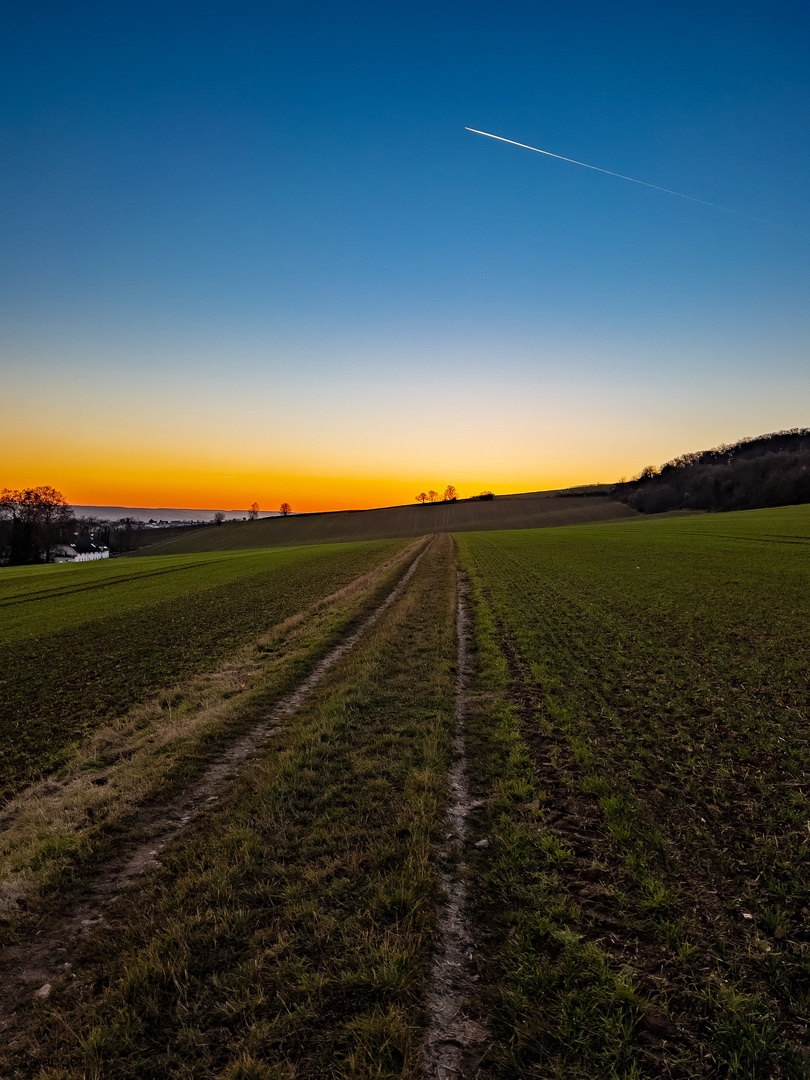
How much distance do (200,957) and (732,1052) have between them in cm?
447

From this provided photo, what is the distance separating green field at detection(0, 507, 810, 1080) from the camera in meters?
3.85

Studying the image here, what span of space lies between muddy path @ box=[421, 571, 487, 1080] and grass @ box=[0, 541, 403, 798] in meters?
7.99

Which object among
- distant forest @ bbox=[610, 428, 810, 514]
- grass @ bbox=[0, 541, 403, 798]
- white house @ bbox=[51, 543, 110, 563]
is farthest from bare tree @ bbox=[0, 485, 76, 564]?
distant forest @ bbox=[610, 428, 810, 514]

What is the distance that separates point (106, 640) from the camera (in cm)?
2055

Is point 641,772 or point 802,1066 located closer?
point 802,1066

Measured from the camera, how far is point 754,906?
200 inches

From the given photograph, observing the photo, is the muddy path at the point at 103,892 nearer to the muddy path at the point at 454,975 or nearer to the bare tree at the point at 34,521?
the muddy path at the point at 454,975

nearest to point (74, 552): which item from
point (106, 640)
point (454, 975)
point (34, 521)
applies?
point (34, 521)

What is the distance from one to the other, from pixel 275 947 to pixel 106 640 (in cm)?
1932

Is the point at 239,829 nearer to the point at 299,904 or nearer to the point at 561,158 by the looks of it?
the point at 299,904

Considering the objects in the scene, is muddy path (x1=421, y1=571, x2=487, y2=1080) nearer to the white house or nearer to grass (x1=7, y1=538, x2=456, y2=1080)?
grass (x1=7, y1=538, x2=456, y2=1080)

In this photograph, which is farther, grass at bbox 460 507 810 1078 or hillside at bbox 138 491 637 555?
hillside at bbox 138 491 637 555

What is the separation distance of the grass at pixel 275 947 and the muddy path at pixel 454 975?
0.14 metres

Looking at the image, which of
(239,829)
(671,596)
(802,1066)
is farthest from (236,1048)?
(671,596)
